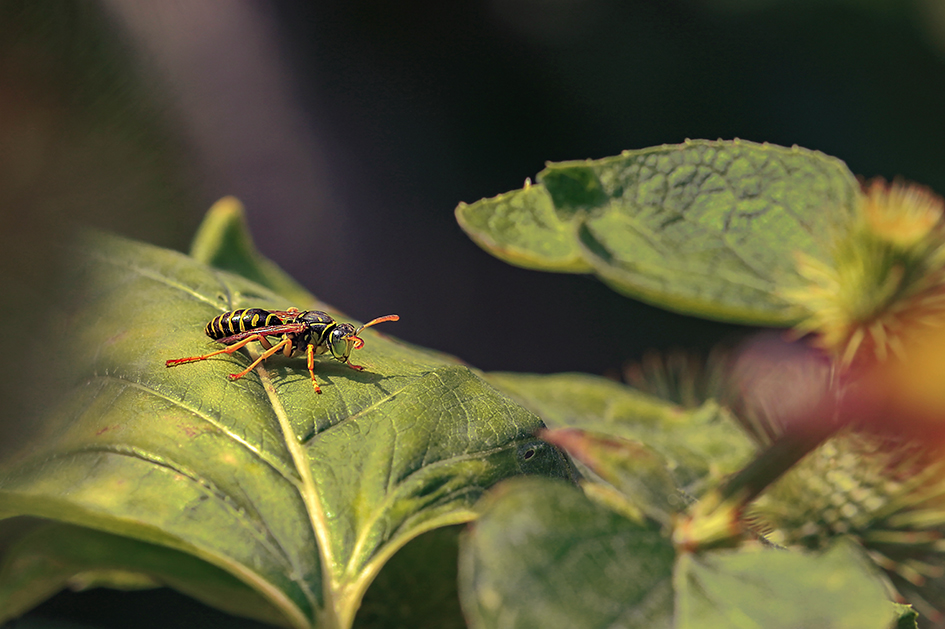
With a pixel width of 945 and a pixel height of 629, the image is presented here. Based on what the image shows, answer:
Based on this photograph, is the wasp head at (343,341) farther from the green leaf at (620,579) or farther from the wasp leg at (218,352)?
the green leaf at (620,579)

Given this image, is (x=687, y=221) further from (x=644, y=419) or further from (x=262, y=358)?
(x=644, y=419)

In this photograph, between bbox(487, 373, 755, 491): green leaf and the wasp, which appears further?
bbox(487, 373, 755, 491): green leaf

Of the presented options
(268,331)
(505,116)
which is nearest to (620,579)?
(268,331)

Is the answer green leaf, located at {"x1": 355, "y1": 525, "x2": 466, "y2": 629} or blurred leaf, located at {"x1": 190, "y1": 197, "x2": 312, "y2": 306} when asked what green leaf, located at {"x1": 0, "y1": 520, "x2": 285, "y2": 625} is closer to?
green leaf, located at {"x1": 355, "y1": 525, "x2": 466, "y2": 629}

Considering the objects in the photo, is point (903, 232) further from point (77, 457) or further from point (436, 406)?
point (77, 457)

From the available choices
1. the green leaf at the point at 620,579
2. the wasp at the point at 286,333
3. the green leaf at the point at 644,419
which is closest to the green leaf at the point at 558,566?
the green leaf at the point at 620,579

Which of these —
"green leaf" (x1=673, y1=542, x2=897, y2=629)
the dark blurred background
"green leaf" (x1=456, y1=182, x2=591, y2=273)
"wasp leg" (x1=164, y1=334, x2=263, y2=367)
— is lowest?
the dark blurred background

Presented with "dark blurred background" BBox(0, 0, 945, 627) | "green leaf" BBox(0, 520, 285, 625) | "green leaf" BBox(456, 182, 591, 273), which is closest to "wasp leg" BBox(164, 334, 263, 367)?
"green leaf" BBox(0, 520, 285, 625)
